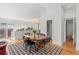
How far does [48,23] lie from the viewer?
2.44m

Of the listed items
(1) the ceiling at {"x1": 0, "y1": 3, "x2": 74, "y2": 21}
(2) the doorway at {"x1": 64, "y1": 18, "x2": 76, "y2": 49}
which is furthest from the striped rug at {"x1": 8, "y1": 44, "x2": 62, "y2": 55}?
(1) the ceiling at {"x1": 0, "y1": 3, "x2": 74, "y2": 21}

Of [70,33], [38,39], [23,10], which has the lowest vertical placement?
[38,39]

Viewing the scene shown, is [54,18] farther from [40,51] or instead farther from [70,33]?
[40,51]

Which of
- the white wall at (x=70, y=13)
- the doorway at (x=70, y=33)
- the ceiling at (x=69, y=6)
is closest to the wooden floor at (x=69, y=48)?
the doorway at (x=70, y=33)

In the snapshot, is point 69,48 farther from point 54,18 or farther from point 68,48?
point 54,18

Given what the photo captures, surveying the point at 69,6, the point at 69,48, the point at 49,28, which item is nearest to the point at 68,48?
the point at 69,48

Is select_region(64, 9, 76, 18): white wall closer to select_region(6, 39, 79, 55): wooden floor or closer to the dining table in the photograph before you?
select_region(6, 39, 79, 55): wooden floor

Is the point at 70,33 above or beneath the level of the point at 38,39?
above

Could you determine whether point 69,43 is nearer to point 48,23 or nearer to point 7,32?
point 48,23

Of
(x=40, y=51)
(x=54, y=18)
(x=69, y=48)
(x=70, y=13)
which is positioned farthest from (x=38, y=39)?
(x=70, y=13)

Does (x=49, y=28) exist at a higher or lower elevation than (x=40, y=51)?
higher

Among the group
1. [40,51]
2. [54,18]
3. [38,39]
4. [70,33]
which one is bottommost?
[40,51]
